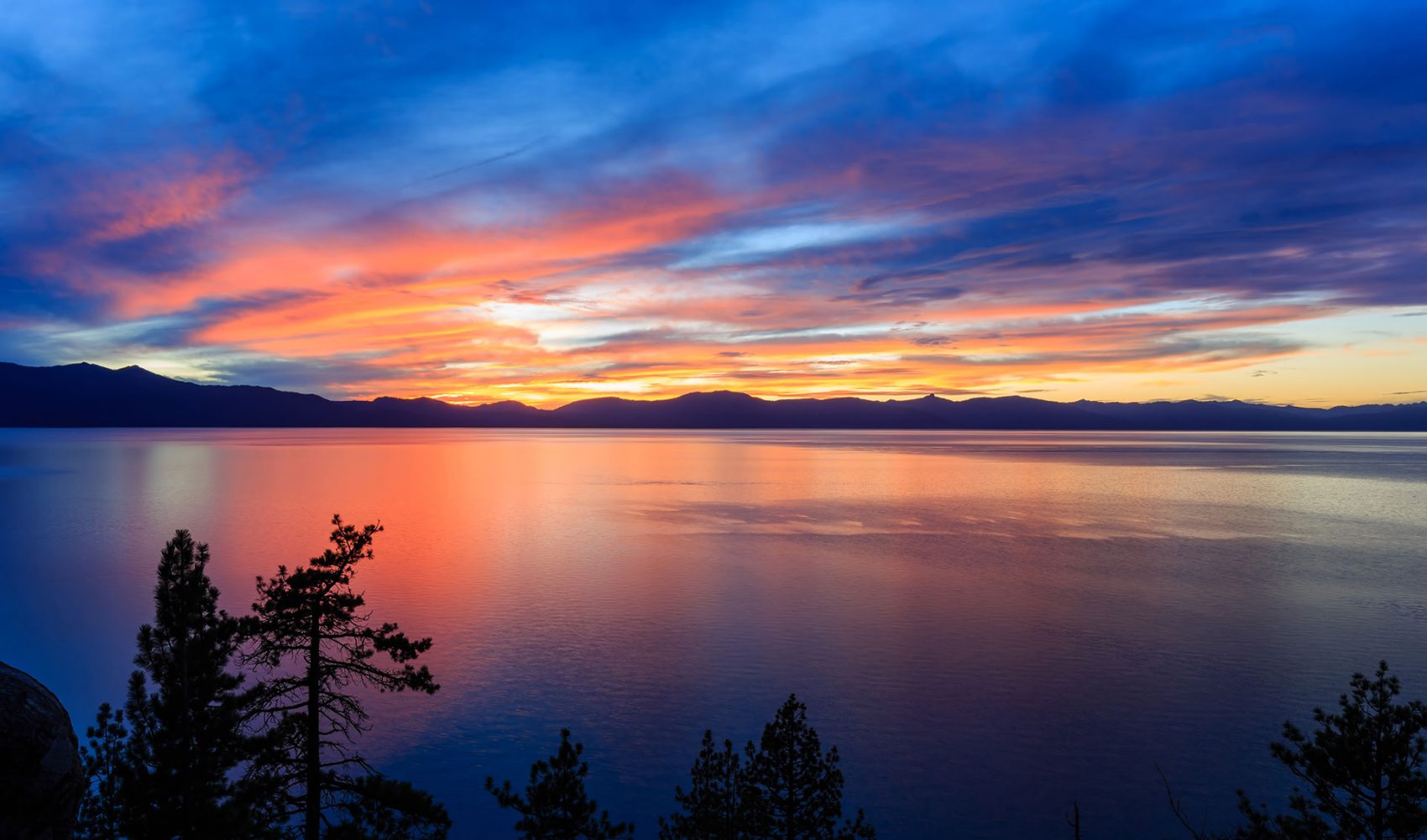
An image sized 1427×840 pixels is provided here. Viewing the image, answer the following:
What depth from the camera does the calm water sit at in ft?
67.7

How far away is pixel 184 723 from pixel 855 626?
1014 inches

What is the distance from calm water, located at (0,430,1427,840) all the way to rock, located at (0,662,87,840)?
13715mm

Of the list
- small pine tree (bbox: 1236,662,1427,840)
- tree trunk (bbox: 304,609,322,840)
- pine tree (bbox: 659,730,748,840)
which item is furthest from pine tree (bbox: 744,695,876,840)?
tree trunk (bbox: 304,609,322,840)

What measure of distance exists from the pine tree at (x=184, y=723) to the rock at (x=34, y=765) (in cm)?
493

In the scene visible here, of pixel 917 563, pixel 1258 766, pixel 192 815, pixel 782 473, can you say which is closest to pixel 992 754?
pixel 1258 766

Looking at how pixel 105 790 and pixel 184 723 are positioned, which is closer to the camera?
pixel 184 723

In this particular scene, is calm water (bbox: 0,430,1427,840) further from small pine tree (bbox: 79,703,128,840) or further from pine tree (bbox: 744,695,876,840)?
small pine tree (bbox: 79,703,128,840)

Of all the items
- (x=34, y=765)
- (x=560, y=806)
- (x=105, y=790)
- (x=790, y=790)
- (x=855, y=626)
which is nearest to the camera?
(x=34, y=765)

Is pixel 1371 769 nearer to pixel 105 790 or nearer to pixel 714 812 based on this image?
pixel 714 812

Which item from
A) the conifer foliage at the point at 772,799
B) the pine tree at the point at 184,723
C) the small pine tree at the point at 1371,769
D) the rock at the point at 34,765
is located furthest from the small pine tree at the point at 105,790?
the small pine tree at the point at 1371,769

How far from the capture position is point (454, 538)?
57.6 m

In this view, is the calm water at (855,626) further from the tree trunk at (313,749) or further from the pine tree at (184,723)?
the pine tree at (184,723)

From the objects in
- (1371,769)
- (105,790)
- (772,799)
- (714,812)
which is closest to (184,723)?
(105,790)

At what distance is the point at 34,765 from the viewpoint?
6.12 metres
